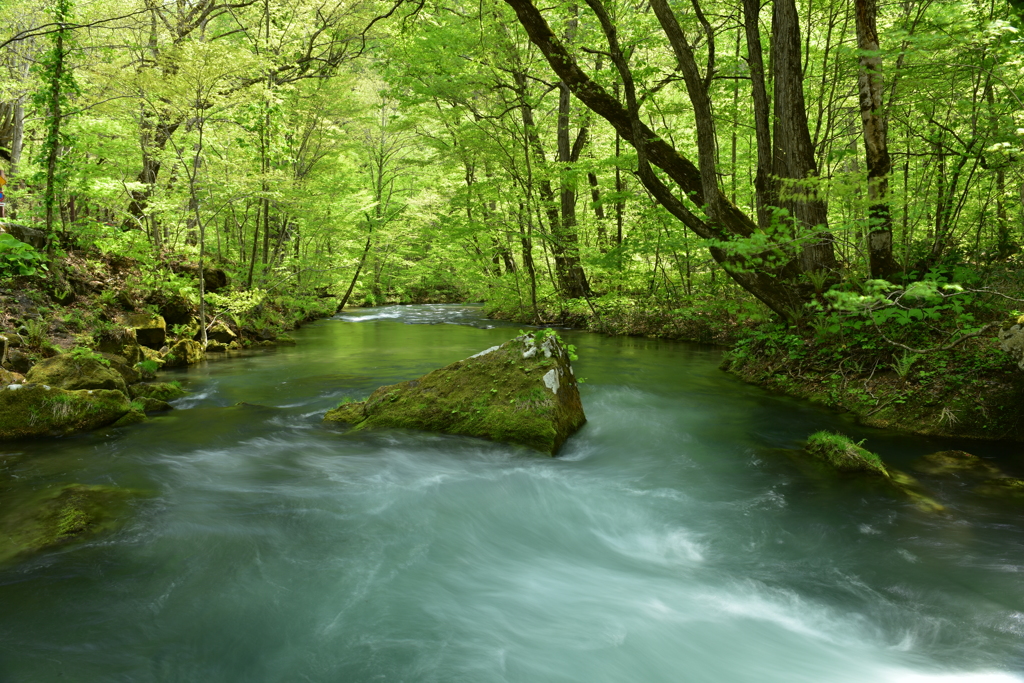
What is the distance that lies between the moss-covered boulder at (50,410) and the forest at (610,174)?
5.49 ft

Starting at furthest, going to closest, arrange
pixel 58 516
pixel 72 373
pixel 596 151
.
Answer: pixel 596 151
pixel 72 373
pixel 58 516

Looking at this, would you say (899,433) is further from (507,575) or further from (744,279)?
(507,575)

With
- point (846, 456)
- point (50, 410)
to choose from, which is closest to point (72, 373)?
point (50, 410)

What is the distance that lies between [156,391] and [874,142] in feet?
34.2

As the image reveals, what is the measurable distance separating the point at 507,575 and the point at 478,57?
9802 mm

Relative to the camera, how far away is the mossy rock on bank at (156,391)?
7.43 m

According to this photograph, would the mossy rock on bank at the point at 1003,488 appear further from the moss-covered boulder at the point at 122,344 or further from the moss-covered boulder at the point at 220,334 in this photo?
the moss-covered boulder at the point at 220,334

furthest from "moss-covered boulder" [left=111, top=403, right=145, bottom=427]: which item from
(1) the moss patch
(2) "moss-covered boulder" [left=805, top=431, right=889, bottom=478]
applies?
(1) the moss patch

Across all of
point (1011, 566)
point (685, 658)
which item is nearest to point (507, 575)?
point (685, 658)

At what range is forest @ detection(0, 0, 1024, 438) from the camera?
6.52m

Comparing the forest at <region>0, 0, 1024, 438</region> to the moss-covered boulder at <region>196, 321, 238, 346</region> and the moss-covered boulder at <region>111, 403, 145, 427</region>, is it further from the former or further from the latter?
the moss-covered boulder at <region>111, 403, 145, 427</region>

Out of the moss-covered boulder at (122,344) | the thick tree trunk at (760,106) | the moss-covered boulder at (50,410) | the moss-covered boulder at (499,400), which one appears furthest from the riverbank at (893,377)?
the moss-covered boulder at (122,344)

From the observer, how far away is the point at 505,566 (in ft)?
12.2

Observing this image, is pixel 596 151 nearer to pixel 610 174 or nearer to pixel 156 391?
pixel 610 174
